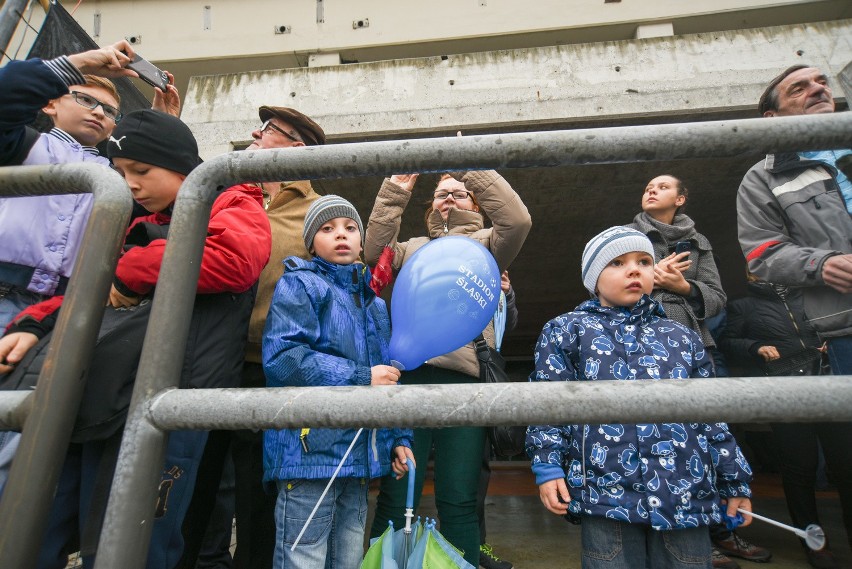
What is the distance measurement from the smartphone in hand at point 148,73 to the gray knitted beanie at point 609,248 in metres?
1.81

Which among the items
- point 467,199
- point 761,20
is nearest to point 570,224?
point 467,199

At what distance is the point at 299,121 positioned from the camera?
2.21 metres

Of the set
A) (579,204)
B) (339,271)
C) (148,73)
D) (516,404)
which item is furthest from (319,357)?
(579,204)

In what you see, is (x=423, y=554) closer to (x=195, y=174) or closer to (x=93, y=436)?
(x=93, y=436)

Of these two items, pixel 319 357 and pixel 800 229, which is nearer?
pixel 319 357

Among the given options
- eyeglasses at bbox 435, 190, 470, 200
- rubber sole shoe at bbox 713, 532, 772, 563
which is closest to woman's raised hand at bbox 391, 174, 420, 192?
eyeglasses at bbox 435, 190, 470, 200

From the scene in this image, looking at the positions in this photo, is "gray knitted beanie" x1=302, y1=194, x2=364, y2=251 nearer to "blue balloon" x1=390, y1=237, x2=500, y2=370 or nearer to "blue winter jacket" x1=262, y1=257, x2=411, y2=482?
Result: "blue winter jacket" x1=262, y1=257, x2=411, y2=482

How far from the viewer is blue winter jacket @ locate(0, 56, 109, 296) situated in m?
1.33

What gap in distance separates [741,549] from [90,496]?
2.87m

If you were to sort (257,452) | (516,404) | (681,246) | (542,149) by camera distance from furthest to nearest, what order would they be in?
(681,246), (257,452), (542,149), (516,404)

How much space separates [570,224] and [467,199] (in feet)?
11.9

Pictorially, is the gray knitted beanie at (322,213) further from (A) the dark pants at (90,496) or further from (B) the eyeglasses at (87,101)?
(B) the eyeglasses at (87,101)

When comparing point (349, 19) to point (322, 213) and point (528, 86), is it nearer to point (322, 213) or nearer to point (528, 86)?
point (528, 86)

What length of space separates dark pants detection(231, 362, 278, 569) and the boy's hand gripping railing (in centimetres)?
112
